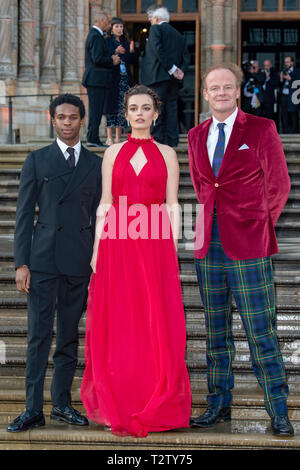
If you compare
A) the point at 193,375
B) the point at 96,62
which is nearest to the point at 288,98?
the point at 96,62

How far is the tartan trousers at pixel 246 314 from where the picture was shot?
418 cm

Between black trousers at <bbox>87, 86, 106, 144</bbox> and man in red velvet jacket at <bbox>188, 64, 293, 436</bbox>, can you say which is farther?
black trousers at <bbox>87, 86, 106, 144</bbox>

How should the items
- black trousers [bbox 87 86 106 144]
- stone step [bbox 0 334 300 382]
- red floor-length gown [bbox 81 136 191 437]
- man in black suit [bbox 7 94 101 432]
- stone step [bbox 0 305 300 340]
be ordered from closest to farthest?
1. red floor-length gown [bbox 81 136 191 437]
2. man in black suit [bbox 7 94 101 432]
3. stone step [bbox 0 334 300 382]
4. stone step [bbox 0 305 300 340]
5. black trousers [bbox 87 86 106 144]

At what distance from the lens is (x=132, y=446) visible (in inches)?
162

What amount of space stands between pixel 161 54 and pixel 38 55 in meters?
4.66

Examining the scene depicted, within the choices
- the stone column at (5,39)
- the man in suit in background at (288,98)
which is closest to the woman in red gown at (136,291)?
the stone column at (5,39)

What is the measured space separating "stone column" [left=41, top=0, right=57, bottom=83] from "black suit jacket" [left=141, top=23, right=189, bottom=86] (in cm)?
444

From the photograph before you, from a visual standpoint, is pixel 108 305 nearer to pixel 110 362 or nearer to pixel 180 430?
pixel 110 362

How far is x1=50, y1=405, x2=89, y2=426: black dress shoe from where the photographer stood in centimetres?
438

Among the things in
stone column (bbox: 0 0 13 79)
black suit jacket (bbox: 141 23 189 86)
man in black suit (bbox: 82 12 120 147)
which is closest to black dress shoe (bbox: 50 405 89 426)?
black suit jacket (bbox: 141 23 189 86)

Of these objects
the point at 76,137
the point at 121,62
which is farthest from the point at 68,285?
the point at 121,62

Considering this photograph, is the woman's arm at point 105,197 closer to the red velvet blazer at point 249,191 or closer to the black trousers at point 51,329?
the black trousers at point 51,329

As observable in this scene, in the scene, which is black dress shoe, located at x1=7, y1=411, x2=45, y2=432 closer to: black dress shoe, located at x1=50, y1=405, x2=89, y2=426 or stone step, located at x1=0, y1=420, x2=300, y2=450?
stone step, located at x1=0, y1=420, x2=300, y2=450

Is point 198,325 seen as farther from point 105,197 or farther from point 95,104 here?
point 95,104
